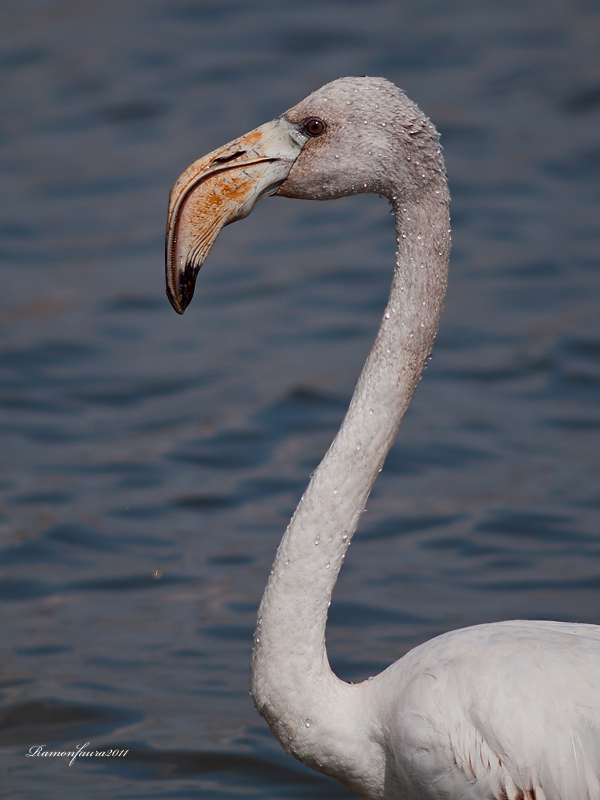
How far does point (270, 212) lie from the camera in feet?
36.0

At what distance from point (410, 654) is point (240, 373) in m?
5.01

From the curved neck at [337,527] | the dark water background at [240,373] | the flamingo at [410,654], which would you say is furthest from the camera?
the dark water background at [240,373]

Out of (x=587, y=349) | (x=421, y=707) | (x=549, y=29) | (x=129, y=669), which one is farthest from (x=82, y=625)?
(x=549, y=29)

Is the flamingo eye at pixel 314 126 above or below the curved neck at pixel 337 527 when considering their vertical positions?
above

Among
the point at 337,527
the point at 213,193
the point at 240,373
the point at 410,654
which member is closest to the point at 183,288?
the point at 213,193

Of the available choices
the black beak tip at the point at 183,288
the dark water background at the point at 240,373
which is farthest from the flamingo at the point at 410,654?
the dark water background at the point at 240,373

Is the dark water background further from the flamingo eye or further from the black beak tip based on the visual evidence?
the flamingo eye

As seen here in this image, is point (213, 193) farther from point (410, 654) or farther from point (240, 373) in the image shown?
point (240, 373)

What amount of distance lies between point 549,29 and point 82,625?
9.68m

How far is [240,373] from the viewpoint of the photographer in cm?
838

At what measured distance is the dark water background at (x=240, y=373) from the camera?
5266mm

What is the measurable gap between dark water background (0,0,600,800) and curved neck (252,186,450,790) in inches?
47.7

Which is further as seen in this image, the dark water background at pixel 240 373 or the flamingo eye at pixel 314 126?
the dark water background at pixel 240 373

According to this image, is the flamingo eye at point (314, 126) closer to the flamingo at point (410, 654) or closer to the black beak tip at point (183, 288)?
the flamingo at point (410, 654)
